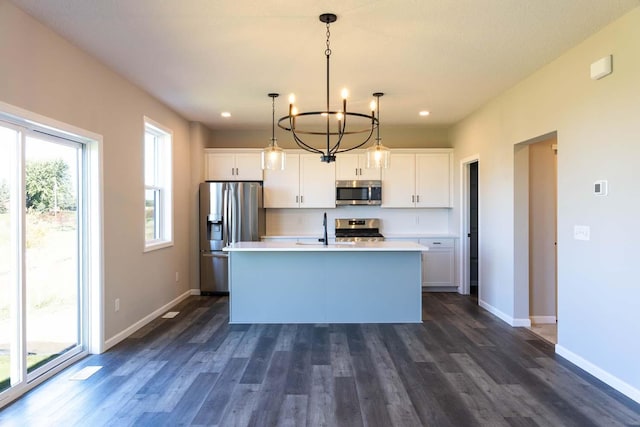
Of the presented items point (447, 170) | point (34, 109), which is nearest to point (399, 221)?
point (447, 170)

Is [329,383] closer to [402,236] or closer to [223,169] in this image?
[402,236]

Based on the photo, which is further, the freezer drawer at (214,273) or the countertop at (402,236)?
the countertop at (402,236)

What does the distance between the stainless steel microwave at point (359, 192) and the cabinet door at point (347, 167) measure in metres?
0.10

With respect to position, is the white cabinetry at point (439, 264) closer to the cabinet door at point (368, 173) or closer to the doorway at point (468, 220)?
the doorway at point (468, 220)

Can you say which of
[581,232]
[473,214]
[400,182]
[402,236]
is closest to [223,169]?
[400,182]

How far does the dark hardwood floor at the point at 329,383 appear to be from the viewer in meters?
2.38

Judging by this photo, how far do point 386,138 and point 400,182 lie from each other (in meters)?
0.81

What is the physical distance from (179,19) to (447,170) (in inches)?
182

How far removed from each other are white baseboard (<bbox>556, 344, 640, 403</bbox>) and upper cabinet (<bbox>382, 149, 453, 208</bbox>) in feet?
10.1

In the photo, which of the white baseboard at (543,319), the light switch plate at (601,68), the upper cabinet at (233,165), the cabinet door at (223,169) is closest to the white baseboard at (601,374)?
the white baseboard at (543,319)

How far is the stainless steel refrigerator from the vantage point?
572 centimetres

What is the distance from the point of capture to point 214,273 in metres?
5.77

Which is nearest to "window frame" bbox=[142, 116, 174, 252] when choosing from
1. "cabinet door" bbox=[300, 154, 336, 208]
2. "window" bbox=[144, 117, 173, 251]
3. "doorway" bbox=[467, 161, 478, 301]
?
"window" bbox=[144, 117, 173, 251]

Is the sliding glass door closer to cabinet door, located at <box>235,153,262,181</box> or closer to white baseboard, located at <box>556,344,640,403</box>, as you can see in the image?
cabinet door, located at <box>235,153,262,181</box>
